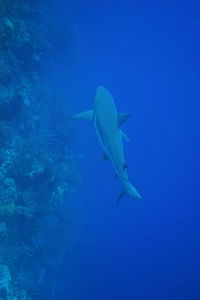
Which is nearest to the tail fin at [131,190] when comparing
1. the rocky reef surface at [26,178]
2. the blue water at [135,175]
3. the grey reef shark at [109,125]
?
the grey reef shark at [109,125]

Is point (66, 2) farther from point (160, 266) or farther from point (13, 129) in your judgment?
point (160, 266)

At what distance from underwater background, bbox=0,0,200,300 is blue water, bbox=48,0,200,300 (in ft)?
0.39

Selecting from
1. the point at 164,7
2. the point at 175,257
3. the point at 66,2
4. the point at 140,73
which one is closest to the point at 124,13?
the point at 164,7

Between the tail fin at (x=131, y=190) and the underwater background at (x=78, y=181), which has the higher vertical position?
the underwater background at (x=78, y=181)

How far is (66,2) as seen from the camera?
3356cm

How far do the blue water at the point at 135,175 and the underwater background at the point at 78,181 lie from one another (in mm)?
118

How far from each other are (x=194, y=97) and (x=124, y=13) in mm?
47562

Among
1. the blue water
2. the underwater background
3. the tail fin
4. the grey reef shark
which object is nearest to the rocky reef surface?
the underwater background

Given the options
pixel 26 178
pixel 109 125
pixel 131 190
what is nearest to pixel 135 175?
pixel 26 178

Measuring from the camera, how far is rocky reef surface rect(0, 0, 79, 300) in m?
9.37

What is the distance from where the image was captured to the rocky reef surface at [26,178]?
9367mm

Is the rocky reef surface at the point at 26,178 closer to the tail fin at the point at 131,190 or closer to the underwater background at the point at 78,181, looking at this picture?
the underwater background at the point at 78,181

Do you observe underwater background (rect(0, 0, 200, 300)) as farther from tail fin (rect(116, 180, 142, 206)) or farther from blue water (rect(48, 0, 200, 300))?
tail fin (rect(116, 180, 142, 206))

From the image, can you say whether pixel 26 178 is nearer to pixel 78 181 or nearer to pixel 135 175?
pixel 78 181
